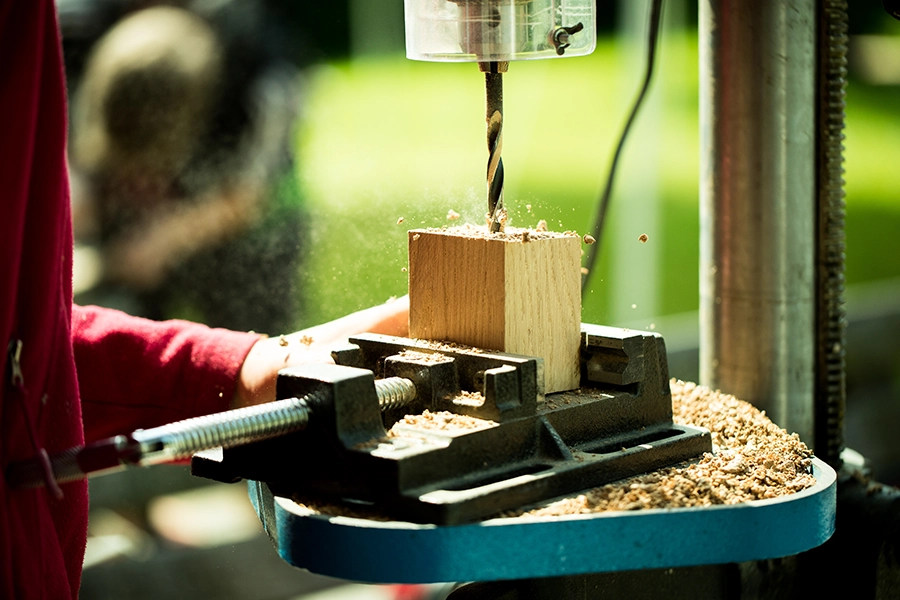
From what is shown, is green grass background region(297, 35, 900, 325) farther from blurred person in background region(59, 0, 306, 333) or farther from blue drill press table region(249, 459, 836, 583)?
blue drill press table region(249, 459, 836, 583)

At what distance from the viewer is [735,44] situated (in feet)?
3.59

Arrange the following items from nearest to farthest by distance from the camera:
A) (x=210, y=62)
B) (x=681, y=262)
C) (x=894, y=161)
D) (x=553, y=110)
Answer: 1. (x=210, y=62)
2. (x=681, y=262)
3. (x=553, y=110)
4. (x=894, y=161)

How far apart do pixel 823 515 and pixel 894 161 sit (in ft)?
20.1

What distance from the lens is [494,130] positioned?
0.92 meters

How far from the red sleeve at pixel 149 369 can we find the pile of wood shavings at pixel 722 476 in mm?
572

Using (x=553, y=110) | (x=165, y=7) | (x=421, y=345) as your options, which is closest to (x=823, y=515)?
(x=421, y=345)

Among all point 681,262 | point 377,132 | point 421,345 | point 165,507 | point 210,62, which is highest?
point 210,62

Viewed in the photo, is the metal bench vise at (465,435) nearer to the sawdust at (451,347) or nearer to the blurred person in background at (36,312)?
the sawdust at (451,347)

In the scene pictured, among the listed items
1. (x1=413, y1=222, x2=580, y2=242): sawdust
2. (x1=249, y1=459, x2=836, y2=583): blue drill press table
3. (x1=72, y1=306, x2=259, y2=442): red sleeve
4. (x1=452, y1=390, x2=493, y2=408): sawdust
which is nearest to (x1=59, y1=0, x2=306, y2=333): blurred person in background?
(x1=72, y1=306, x2=259, y2=442): red sleeve

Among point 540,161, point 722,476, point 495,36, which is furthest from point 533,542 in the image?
point 540,161

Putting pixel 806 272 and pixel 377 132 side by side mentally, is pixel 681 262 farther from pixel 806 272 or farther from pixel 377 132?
pixel 806 272

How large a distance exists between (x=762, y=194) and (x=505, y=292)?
0.40 metres

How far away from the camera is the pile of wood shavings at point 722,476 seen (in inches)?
29.3

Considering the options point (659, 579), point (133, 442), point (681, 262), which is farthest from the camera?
point (681, 262)
